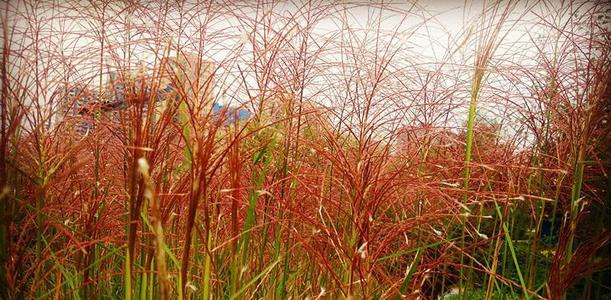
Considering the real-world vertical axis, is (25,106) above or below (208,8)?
below

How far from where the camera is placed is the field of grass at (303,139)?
32.1 inches

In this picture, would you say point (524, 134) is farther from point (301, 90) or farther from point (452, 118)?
point (301, 90)

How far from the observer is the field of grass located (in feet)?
2.67

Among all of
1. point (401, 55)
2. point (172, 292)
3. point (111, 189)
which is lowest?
point (172, 292)

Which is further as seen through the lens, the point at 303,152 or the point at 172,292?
the point at 303,152

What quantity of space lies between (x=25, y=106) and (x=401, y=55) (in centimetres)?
75

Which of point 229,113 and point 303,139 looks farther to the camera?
point 303,139

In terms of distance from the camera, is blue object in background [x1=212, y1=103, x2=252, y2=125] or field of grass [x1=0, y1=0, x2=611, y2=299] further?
field of grass [x1=0, y1=0, x2=611, y2=299]

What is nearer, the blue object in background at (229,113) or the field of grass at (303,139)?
the blue object in background at (229,113)

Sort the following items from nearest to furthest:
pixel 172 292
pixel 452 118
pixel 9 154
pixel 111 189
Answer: pixel 9 154
pixel 172 292
pixel 111 189
pixel 452 118

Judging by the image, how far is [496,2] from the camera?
1.20 m

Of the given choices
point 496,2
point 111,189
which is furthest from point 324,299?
point 496,2

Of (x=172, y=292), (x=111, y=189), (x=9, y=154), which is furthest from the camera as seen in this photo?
(x=111, y=189)

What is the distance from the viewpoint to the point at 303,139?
0.85 metres
